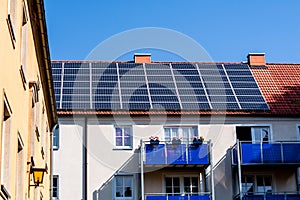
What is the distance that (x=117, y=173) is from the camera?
32281 millimetres

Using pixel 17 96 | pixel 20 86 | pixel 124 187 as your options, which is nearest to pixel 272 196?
pixel 124 187

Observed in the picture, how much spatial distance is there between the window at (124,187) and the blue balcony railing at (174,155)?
183 cm

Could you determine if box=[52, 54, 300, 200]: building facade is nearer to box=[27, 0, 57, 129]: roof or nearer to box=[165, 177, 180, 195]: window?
box=[165, 177, 180, 195]: window

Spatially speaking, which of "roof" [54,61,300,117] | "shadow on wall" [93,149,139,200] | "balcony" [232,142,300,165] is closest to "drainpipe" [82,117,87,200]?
"shadow on wall" [93,149,139,200]

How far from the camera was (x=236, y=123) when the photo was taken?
33281 millimetres

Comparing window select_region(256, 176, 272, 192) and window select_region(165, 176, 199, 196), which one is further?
window select_region(256, 176, 272, 192)

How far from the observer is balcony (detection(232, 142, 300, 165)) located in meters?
31.4

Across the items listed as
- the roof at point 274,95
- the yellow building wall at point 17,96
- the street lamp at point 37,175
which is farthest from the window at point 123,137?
the street lamp at point 37,175

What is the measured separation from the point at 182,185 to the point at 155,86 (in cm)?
577

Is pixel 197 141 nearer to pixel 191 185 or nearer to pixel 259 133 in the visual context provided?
pixel 191 185

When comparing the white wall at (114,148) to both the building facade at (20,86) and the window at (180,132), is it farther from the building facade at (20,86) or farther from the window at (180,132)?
the building facade at (20,86)

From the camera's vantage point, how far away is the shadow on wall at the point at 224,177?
32.4 m

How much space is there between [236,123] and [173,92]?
3715 millimetres

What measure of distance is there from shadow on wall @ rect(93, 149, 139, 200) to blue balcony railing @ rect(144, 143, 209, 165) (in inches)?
53.8
